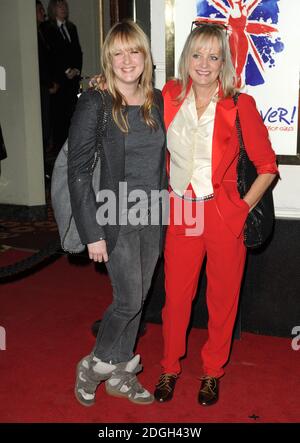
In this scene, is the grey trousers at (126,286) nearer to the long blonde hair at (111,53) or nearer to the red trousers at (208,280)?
the red trousers at (208,280)

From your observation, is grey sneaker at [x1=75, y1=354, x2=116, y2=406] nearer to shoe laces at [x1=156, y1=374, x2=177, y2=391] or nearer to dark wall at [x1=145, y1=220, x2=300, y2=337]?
shoe laces at [x1=156, y1=374, x2=177, y2=391]

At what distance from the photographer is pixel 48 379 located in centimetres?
272

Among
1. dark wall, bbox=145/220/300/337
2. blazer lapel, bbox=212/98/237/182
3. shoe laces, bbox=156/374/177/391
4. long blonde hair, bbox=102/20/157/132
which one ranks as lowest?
shoe laces, bbox=156/374/177/391

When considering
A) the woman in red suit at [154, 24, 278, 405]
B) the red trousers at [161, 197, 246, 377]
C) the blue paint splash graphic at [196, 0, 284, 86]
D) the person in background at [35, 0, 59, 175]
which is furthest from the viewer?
the person in background at [35, 0, 59, 175]

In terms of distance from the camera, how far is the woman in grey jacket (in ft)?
6.95

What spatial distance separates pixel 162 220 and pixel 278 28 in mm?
1203

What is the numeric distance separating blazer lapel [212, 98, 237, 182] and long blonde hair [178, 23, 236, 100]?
55 mm

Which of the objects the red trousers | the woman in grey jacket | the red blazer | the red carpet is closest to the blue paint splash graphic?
the red blazer

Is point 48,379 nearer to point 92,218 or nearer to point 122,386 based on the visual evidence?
point 122,386

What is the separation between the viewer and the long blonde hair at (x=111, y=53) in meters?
2.10

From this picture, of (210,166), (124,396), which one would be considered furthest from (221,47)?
(124,396)

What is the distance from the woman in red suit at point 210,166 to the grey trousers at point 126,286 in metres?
0.14

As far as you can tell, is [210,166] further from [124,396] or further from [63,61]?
[63,61]
